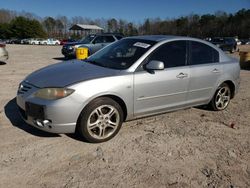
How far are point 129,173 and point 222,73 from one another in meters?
3.23

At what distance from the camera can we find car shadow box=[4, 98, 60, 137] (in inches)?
172

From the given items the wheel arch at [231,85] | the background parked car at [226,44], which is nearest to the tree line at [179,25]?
the background parked car at [226,44]

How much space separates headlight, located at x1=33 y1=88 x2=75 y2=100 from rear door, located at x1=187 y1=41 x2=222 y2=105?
2.34 meters

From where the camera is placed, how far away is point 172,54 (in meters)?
4.95

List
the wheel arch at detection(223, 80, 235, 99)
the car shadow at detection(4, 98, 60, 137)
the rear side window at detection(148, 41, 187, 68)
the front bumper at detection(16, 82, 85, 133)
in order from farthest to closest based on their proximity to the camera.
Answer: the wheel arch at detection(223, 80, 235, 99) → the rear side window at detection(148, 41, 187, 68) → the car shadow at detection(4, 98, 60, 137) → the front bumper at detection(16, 82, 85, 133)

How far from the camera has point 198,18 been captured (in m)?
101

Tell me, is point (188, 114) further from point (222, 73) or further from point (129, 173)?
point (129, 173)

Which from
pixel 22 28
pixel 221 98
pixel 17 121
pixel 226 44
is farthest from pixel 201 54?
pixel 22 28

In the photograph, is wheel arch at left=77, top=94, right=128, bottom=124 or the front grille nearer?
wheel arch at left=77, top=94, right=128, bottom=124

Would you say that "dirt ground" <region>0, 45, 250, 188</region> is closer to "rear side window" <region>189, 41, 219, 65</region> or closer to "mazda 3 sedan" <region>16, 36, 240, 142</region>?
"mazda 3 sedan" <region>16, 36, 240, 142</region>

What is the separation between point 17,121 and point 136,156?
2.32m

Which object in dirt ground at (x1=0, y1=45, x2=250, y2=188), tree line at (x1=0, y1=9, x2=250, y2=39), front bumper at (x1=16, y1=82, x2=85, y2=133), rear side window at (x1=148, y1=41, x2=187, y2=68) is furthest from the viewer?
tree line at (x1=0, y1=9, x2=250, y2=39)

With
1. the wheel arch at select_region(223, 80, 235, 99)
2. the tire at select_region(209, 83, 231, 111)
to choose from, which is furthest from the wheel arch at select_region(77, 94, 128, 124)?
the wheel arch at select_region(223, 80, 235, 99)

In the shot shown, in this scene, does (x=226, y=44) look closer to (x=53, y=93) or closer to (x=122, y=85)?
(x=122, y=85)
